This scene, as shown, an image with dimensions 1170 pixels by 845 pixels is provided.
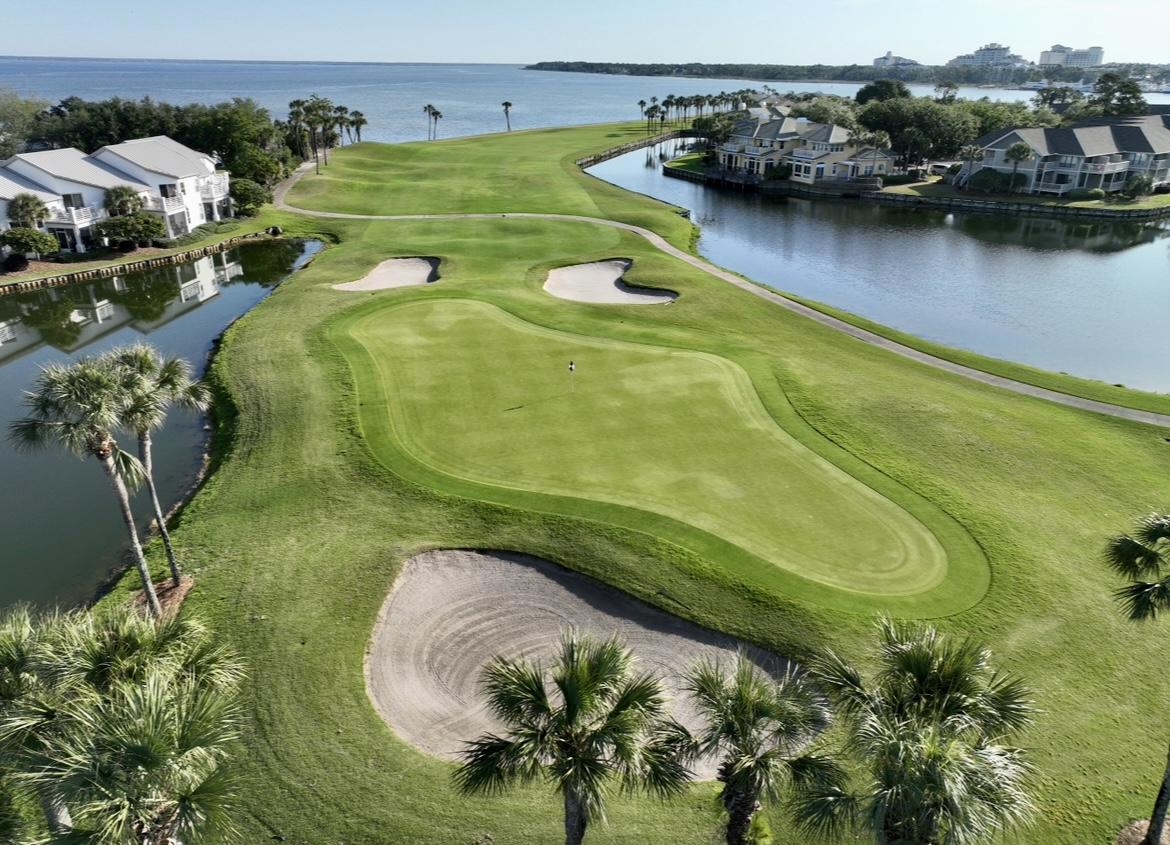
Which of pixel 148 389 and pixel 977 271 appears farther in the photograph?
pixel 977 271

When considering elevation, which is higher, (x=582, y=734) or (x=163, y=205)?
(x=163, y=205)

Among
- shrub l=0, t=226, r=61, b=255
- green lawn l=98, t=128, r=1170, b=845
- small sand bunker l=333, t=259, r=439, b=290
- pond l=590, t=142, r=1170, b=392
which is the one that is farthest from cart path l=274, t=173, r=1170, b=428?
shrub l=0, t=226, r=61, b=255

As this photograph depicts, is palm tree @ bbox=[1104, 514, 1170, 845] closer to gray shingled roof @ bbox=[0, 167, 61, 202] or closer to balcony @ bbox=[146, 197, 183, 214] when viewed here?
gray shingled roof @ bbox=[0, 167, 61, 202]

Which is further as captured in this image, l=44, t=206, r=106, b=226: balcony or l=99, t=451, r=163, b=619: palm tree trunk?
l=44, t=206, r=106, b=226: balcony

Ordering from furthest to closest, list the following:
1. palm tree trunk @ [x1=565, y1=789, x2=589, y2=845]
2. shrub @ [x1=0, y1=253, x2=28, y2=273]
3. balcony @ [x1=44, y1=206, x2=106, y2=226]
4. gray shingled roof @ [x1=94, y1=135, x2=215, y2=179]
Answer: gray shingled roof @ [x1=94, y1=135, x2=215, y2=179] < balcony @ [x1=44, y1=206, x2=106, y2=226] < shrub @ [x1=0, y1=253, x2=28, y2=273] < palm tree trunk @ [x1=565, y1=789, x2=589, y2=845]

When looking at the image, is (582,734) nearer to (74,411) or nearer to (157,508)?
(74,411)

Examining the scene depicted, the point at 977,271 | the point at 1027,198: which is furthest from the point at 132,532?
the point at 1027,198

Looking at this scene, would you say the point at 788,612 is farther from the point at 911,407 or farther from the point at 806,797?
the point at 911,407
